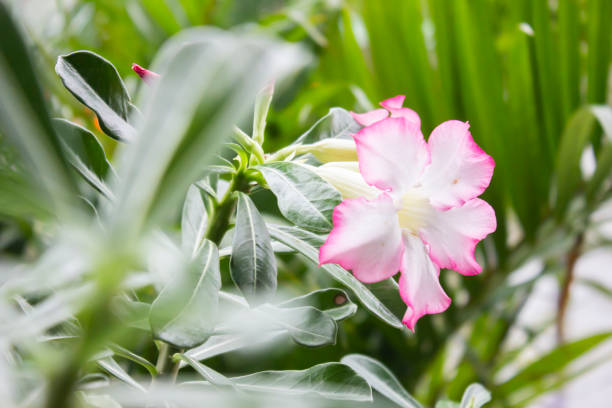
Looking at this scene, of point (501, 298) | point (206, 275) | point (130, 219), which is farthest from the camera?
point (501, 298)

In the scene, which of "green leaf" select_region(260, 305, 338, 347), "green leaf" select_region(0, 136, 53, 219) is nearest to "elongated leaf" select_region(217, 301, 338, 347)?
"green leaf" select_region(260, 305, 338, 347)

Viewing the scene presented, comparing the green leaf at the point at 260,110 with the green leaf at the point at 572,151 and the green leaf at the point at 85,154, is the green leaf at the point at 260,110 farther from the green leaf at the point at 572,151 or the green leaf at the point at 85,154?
the green leaf at the point at 572,151

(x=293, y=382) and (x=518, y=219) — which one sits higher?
(x=293, y=382)

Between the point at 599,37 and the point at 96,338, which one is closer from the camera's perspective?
the point at 96,338

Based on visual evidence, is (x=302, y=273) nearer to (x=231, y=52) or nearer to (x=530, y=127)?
(x=530, y=127)

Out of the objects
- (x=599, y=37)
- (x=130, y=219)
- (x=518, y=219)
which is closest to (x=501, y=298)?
(x=518, y=219)

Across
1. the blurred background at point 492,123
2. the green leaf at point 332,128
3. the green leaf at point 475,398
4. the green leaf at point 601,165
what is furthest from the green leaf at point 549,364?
the green leaf at point 332,128
